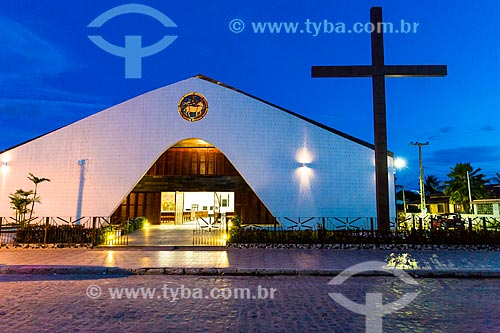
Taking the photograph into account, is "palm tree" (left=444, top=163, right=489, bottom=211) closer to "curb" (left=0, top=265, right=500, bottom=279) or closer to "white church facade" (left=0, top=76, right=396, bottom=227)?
"white church facade" (left=0, top=76, right=396, bottom=227)

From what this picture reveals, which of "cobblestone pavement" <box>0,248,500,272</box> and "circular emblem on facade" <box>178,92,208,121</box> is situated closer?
"cobblestone pavement" <box>0,248,500,272</box>

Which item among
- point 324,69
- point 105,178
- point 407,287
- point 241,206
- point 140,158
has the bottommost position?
point 407,287

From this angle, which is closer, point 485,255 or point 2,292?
point 2,292

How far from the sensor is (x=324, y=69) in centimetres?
1296

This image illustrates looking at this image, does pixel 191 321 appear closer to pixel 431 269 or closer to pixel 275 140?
pixel 431 269

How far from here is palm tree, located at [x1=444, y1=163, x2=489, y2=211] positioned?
41188 mm

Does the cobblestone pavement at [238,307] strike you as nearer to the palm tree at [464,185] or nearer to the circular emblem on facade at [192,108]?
the circular emblem on facade at [192,108]

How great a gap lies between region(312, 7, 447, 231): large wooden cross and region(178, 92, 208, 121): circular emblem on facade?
7.91 meters

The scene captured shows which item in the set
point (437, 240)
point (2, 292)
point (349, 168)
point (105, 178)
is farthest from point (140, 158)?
point (437, 240)

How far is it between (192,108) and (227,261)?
461 inches

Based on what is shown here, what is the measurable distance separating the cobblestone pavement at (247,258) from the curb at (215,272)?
0.54 feet

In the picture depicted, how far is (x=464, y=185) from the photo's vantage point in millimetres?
41562

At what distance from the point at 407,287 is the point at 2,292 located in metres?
7.95

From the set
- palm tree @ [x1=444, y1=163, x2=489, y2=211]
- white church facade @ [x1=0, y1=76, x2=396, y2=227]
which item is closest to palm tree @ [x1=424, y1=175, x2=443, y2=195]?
palm tree @ [x1=444, y1=163, x2=489, y2=211]
